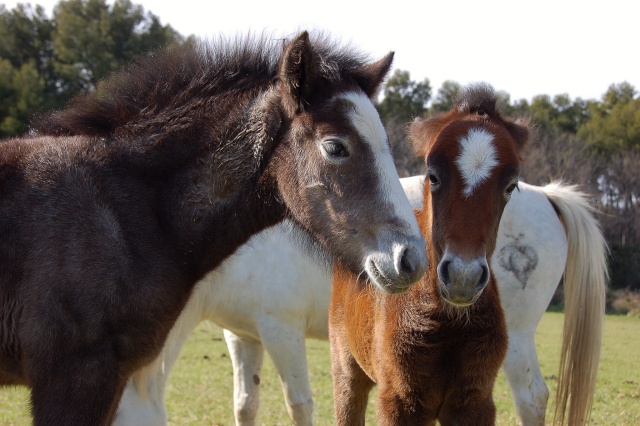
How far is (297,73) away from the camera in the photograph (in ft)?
10.7

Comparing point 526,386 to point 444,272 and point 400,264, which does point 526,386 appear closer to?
point 444,272

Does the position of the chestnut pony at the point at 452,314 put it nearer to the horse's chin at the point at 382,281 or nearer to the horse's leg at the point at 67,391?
the horse's chin at the point at 382,281

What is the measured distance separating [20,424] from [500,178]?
555 centimetres

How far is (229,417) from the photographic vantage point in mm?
8109

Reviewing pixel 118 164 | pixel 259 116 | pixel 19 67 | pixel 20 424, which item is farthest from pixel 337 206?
pixel 19 67

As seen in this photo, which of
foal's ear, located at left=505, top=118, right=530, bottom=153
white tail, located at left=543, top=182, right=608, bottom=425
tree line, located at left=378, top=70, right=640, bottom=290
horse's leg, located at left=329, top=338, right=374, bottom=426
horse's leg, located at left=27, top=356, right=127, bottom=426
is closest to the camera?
horse's leg, located at left=27, top=356, right=127, bottom=426

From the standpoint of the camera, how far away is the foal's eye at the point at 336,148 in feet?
10.5

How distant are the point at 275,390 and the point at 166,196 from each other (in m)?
7.20

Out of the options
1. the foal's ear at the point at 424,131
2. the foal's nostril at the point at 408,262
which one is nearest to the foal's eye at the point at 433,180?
the foal's ear at the point at 424,131

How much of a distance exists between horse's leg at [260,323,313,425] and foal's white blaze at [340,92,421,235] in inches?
→ 143

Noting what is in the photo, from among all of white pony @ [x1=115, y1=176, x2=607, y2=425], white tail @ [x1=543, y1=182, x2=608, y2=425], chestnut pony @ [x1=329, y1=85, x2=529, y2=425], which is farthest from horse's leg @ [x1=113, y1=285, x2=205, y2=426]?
white tail @ [x1=543, y1=182, x2=608, y2=425]

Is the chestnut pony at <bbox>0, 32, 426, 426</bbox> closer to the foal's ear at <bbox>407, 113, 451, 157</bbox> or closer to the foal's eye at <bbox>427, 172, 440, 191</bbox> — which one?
the foal's eye at <bbox>427, 172, 440, 191</bbox>

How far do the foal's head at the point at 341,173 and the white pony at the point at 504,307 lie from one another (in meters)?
2.14

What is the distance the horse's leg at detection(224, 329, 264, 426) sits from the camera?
21.6 feet
